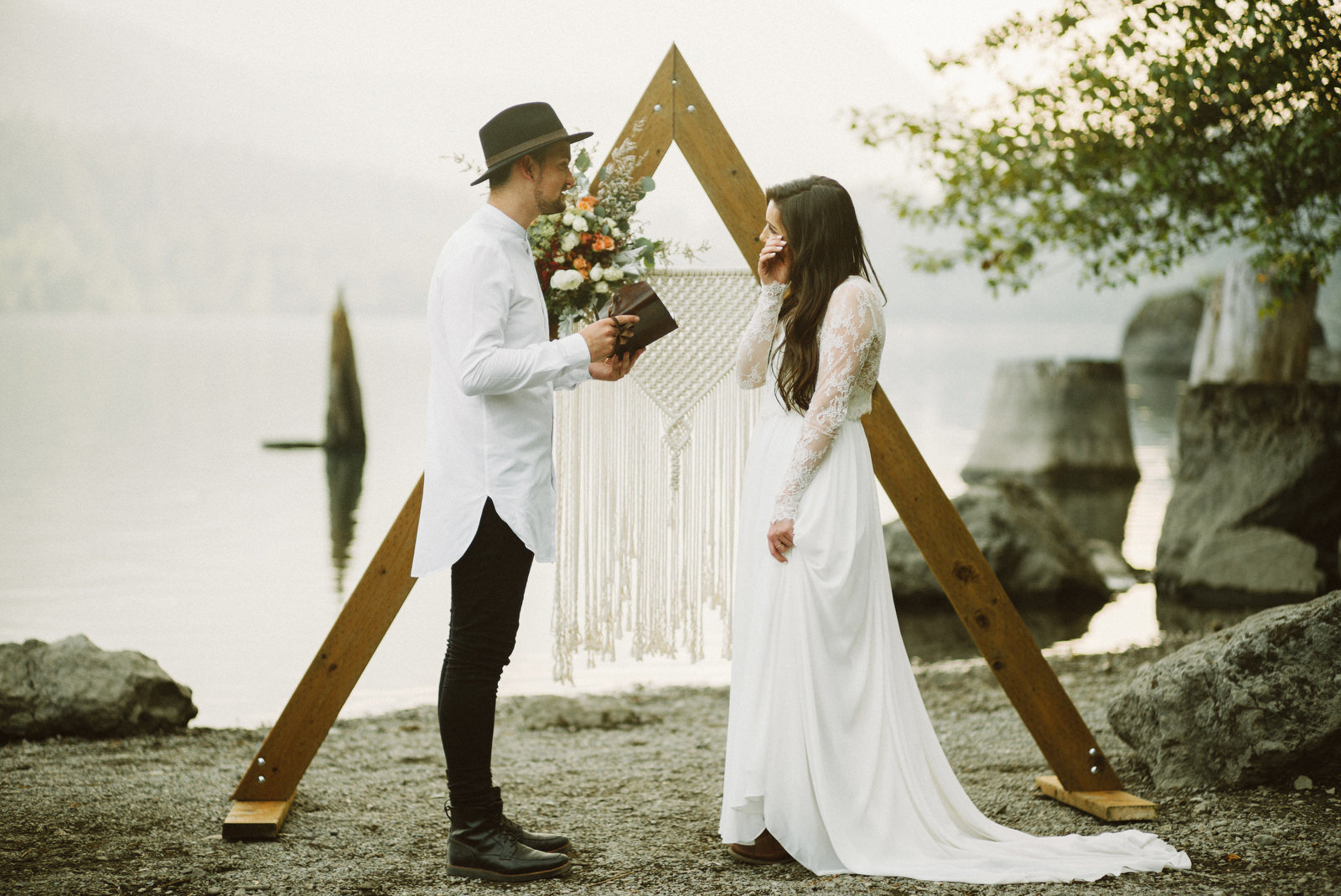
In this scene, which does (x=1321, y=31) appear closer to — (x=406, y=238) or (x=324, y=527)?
(x=324, y=527)

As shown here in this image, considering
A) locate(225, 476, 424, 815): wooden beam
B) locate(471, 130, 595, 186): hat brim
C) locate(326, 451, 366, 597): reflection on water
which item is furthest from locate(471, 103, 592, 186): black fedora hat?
locate(326, 451, 366, 597): reflection on water

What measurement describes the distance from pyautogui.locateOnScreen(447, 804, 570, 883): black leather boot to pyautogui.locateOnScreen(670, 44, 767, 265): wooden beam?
71.7 inches

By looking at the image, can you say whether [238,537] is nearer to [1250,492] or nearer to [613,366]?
[1250,492]

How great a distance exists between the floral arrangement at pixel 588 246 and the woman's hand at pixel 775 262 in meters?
0.35

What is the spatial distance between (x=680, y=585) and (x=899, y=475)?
793 mm

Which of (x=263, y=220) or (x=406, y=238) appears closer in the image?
(x=406, y=238)

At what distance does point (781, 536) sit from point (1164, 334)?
4081cm

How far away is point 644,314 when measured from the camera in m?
3.27

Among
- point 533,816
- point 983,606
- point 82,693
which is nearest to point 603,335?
point 983,606

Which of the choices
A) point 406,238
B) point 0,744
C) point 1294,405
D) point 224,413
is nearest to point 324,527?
point 0,744

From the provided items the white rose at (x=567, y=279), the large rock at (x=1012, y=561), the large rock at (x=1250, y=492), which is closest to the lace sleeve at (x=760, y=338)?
the white rose at (x=567, y=279)

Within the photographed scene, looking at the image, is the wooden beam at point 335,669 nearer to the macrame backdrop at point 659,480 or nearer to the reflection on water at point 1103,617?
the macrame backdrop at point 659,480

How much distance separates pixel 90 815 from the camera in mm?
3791

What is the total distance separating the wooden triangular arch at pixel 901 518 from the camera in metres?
3.64
